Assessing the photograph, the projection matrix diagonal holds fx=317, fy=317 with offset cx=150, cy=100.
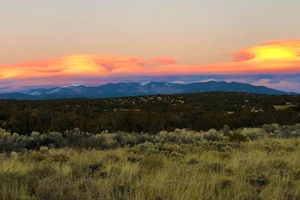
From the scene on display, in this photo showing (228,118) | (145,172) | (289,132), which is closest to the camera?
(145,172)

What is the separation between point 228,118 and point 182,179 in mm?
16426

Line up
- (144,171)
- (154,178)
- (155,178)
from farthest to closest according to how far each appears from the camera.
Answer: (144,171) < (154,178) < (155,178)

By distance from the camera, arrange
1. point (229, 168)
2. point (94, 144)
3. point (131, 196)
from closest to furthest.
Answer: point (131, 196) < point (229, 168) < point (94, 144)

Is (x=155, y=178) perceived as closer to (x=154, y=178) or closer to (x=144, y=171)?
(x=154, y=178)

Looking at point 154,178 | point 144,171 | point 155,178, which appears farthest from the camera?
Result: point 144,171

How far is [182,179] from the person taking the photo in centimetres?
610

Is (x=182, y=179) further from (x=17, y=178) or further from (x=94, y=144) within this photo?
(x=94, y=144)

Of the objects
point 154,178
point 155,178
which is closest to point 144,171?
point 154,178

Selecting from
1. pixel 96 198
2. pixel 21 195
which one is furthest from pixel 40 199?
pixel 96 198

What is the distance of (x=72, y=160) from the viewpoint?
309 inches

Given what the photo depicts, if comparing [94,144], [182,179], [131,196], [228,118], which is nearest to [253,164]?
[182,179]

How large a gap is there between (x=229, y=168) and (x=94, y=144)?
19.1 feet

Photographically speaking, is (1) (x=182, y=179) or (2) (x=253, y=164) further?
(2) (x=253, y=164)

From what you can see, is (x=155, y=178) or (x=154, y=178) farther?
(x=154, y=178)
